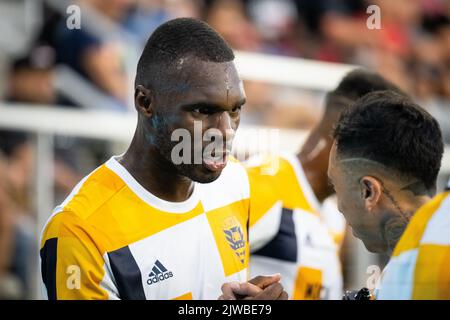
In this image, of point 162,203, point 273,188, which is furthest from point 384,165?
point 273,188

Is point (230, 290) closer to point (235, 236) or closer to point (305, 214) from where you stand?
point (235, 236)

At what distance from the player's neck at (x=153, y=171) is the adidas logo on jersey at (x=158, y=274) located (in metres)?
0.25

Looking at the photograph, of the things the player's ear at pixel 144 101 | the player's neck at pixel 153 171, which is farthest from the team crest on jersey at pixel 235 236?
the player's ear at pixel 144 101

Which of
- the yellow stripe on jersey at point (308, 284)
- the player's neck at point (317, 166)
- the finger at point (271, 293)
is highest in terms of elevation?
the player's neck at point (317, 166)

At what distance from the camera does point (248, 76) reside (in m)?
5.93

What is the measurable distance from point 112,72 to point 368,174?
355cm

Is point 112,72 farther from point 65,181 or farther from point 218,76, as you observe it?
point 218,76

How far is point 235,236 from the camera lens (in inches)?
128

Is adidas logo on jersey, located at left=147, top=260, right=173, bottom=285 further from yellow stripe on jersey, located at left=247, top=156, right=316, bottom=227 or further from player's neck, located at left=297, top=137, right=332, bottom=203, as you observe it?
player's neck, located at left=297, top=137, right=332, bottom=203

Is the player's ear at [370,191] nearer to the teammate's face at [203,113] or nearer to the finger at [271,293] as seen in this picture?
the finger at [271,293]

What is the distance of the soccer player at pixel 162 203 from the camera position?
2.83m

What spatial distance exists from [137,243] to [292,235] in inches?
53.1
